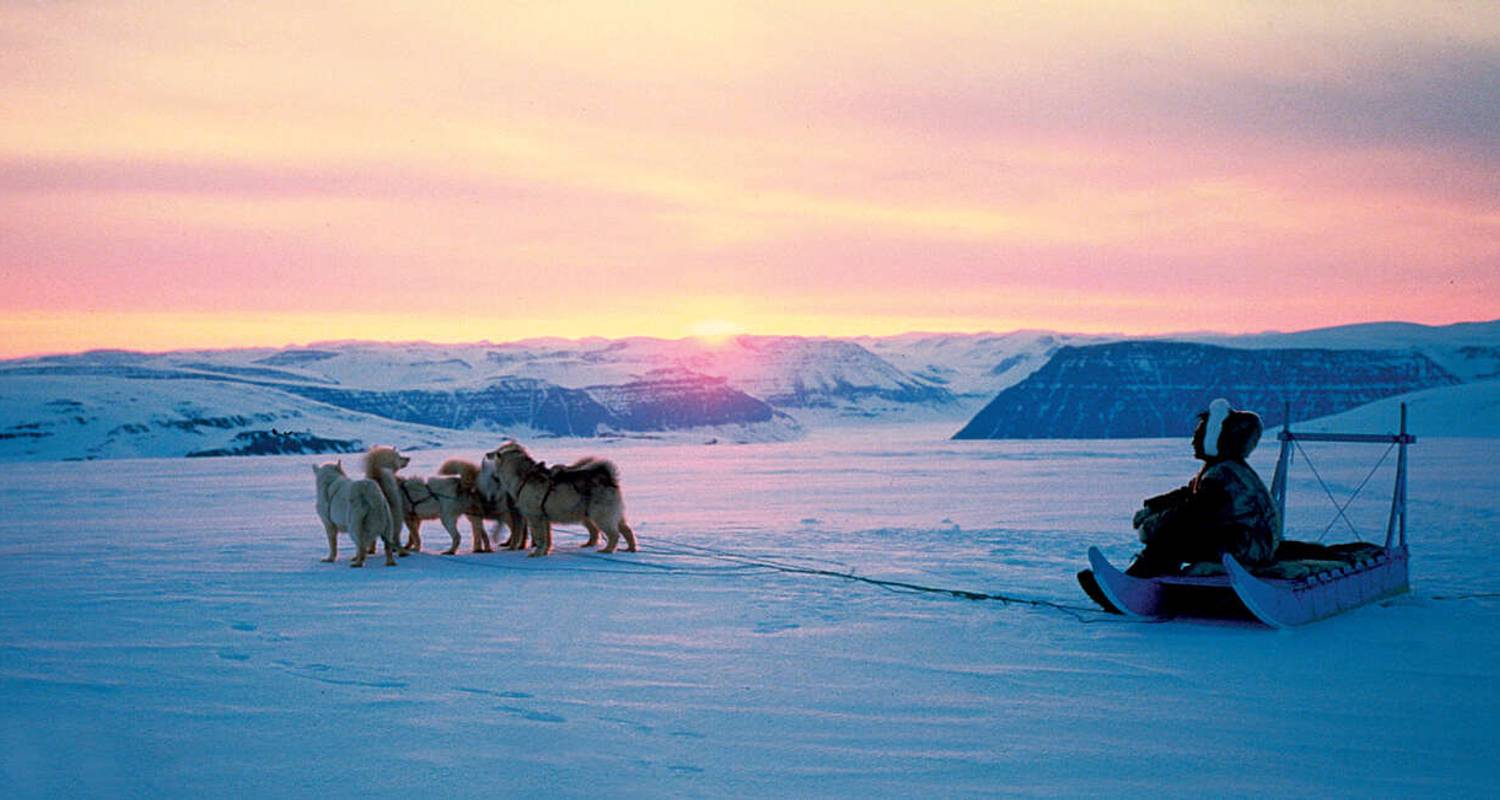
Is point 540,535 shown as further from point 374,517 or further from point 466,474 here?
point 374,517

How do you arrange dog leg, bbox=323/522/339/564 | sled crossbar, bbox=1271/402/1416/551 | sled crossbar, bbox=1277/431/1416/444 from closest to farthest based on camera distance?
sled crossbar, bbox=1277/431/1416/444 < sled crossbar, bbox=1271/402/1416/551 < dog leg, bbox=323/522/339/564

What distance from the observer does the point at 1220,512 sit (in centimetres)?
940

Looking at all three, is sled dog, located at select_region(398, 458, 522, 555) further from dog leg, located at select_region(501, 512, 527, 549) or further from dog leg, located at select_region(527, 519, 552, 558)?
dog leg, located at select_region(527, 519, 552, 558)

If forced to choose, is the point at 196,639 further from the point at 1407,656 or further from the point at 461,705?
the point at 1407,656

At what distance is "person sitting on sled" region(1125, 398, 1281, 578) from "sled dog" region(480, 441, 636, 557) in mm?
6399

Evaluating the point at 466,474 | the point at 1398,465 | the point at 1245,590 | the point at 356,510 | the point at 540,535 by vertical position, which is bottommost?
the point at 540,535

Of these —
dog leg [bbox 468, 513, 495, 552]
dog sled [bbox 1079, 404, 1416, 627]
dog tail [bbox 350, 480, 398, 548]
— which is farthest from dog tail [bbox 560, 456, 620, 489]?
dog sled [bbox 1079, 404, 1416, 627]

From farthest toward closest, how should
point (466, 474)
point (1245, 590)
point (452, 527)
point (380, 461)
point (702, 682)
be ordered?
point (466, 474) → point (452, 527) → point (380, 461) → point (1245, 590) → point (702, 682)

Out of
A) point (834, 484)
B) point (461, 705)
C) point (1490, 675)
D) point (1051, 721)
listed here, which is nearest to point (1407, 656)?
point (1490, 675)

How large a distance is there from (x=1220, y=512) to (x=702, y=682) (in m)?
4.63

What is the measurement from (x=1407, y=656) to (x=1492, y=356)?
207m

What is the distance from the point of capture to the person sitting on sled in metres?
9.38

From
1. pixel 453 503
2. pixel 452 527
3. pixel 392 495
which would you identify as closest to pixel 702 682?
pixel 392 495

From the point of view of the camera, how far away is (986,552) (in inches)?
571
